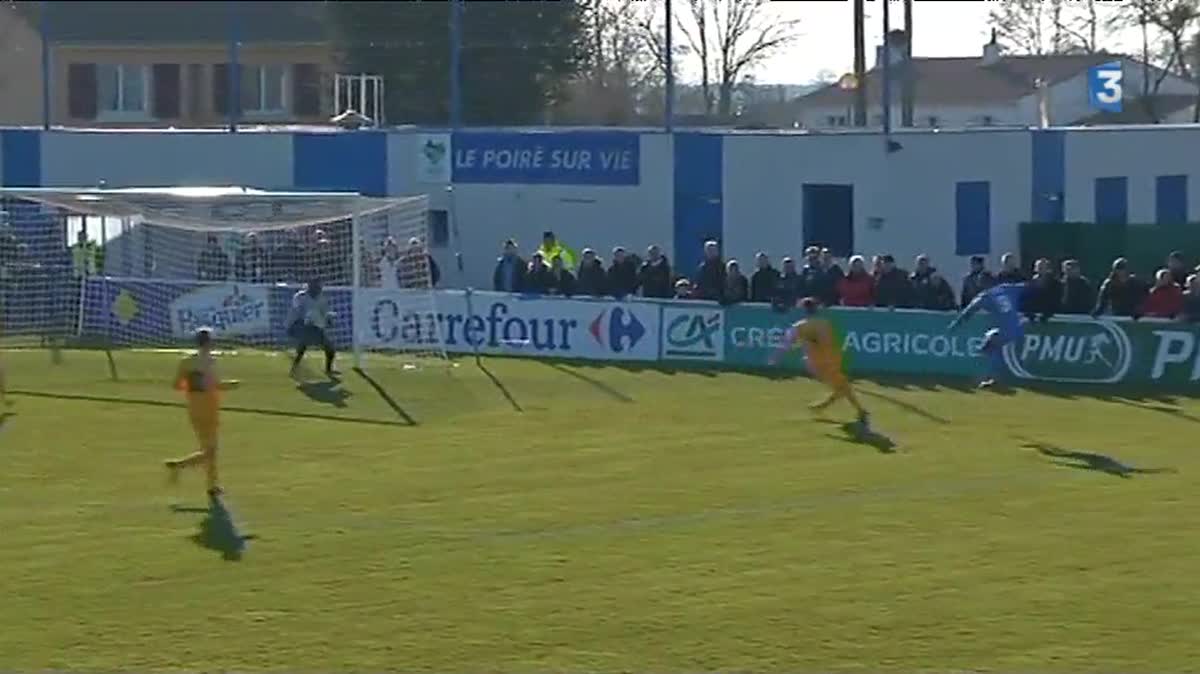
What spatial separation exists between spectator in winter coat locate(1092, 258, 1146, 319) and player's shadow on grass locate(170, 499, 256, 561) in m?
14.3

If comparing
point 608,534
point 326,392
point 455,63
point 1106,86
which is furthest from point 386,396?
point 1106,86

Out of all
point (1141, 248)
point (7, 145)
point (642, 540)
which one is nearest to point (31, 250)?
point (7, 145)

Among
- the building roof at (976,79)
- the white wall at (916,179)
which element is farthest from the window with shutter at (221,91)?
the building roof at (976,79)

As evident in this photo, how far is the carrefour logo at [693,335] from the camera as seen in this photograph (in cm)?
3284

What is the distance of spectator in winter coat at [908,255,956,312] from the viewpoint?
31.8m

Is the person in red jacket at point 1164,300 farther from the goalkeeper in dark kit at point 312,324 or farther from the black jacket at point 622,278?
the goalkeeper in dark kit at point 312,324

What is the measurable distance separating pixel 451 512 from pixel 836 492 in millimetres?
3722

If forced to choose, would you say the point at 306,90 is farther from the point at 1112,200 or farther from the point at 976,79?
the point at 976,79

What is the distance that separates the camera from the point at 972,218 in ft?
123

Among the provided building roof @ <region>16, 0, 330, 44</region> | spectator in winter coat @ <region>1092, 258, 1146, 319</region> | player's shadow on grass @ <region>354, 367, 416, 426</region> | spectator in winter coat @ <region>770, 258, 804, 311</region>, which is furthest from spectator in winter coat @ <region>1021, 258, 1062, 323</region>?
building roof @ <region>16, 0, 330, 44</region>

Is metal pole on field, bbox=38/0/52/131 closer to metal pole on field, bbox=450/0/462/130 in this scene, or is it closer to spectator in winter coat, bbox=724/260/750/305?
metal pole on field, bbox=450/0/462/130

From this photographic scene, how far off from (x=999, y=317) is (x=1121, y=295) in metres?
2.09

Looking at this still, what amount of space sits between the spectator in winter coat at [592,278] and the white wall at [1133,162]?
9.11 meters

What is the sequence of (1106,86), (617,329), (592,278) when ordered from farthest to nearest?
1. (1106,86)
2. (592,278)
3. (617,329)
